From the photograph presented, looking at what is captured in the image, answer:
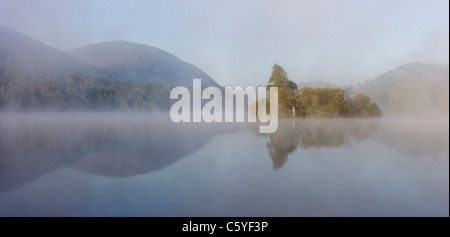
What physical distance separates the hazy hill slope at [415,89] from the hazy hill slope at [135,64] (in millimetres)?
73414

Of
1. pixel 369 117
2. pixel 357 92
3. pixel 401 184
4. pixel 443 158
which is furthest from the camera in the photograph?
pixel 369 117

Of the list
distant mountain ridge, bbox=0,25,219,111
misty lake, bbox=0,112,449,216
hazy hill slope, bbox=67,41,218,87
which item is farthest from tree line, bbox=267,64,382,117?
hazy hill slope, bbox=67,41,218,87

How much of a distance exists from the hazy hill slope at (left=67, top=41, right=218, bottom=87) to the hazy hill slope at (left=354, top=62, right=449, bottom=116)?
2890 inches

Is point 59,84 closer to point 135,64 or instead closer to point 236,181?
point 135,64

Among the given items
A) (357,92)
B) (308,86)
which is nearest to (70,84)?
(308,86)

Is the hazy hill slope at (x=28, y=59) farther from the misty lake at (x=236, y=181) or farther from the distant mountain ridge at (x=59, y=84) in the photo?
the misty lake at (x=236, y=181)

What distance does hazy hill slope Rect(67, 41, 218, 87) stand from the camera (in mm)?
87375

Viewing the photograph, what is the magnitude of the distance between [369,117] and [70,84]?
2442 inches

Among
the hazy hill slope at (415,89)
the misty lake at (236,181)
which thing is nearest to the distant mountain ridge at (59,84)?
the misty lake at (236,181)

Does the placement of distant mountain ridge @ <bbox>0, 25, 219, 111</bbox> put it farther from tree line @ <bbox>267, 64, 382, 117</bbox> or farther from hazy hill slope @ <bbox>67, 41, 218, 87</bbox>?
tree line @ <bbox>267, 64, 382, 117</bbox>

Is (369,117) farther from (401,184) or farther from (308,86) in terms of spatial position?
(401,184)
